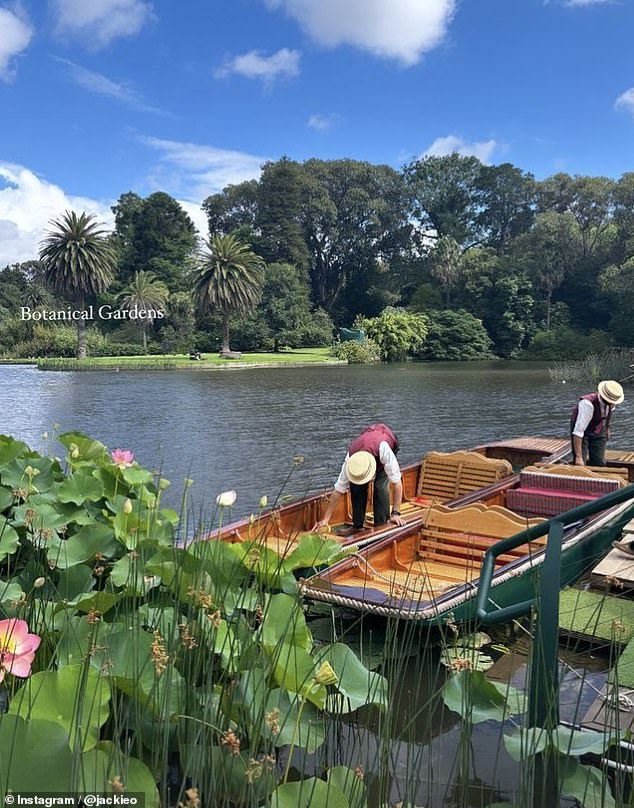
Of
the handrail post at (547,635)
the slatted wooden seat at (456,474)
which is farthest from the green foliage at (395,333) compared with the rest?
the handrail post at (547,635)

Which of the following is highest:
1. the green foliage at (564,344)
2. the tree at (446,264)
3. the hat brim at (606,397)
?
the tree at (446,264)

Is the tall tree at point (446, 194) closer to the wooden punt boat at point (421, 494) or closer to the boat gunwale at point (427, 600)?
the wooden punt boat at point (421, 494)

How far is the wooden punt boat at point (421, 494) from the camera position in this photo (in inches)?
220

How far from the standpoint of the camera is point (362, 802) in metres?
1.99

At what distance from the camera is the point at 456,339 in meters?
54.8

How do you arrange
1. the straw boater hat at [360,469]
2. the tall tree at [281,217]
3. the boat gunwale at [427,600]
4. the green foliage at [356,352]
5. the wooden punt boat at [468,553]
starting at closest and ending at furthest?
the wooden punt boat at [468,553] < the boat gunwale at [427,600] < the straw boater hat at [360,469] < the green foliage at [356,352] < the tall tree at [281,217]

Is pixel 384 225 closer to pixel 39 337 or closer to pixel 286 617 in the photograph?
pixel 39 337

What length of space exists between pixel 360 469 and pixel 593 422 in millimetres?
3777

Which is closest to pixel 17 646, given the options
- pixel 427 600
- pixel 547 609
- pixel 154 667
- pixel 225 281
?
pixel 154 667

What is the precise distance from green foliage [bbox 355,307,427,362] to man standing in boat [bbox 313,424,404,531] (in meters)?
46.4

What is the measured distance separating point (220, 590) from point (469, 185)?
75.7m

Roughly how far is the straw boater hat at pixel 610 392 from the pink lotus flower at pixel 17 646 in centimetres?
718

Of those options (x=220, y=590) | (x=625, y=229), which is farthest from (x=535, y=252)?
(x=220, y=590)

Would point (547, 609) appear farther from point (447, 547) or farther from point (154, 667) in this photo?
point (447, 547)
